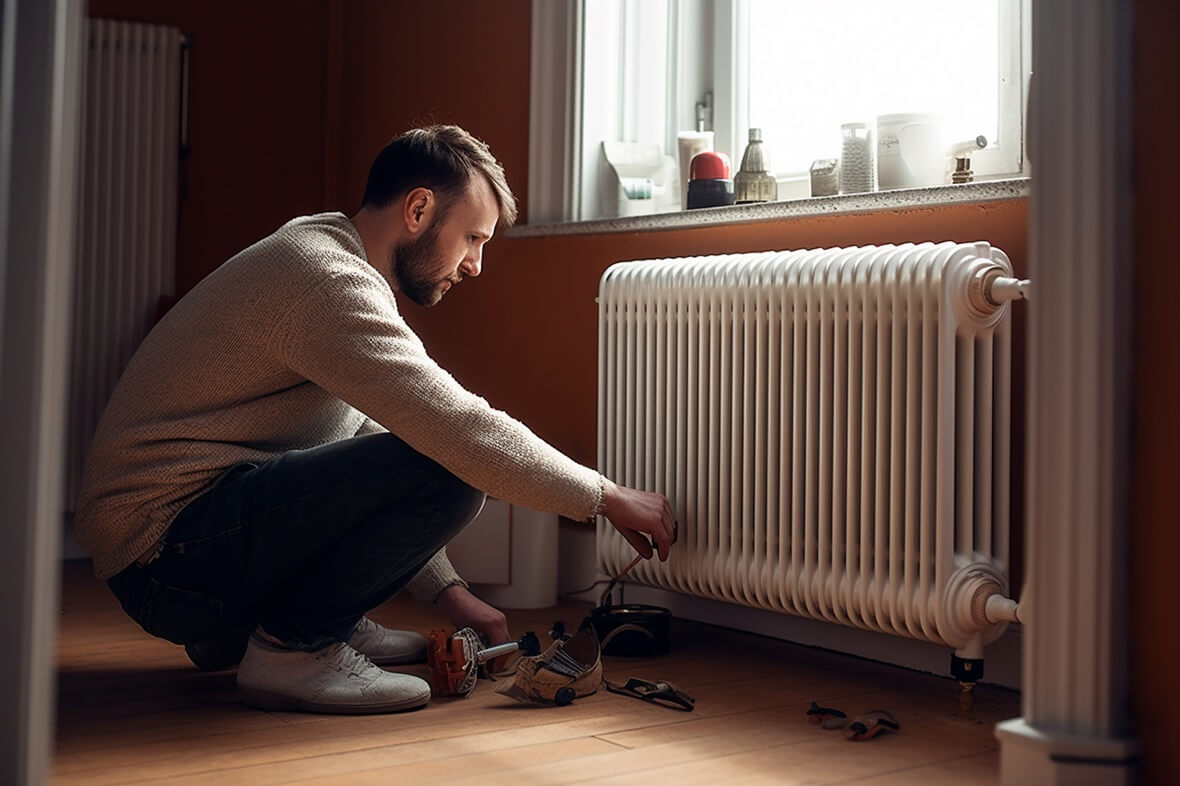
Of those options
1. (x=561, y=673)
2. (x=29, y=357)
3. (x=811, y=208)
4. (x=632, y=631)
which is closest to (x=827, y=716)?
(x=561, y=673)

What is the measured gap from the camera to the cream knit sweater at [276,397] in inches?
72.5

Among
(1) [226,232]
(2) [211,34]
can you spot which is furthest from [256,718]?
(2) [211,34]

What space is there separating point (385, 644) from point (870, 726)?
2.77 ft

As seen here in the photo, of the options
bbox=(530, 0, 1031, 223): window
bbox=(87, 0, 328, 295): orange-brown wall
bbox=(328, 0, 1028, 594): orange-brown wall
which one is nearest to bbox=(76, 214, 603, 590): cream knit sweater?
bbox=(328, 0, 1028, 594): orange-brown wall

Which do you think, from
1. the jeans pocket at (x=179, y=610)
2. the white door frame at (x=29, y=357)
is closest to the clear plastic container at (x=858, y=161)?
Answer: the jeans pocket at (x=179, y=610)

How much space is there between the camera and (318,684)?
1.93 metres

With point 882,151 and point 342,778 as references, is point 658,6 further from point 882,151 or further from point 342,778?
point 342,778

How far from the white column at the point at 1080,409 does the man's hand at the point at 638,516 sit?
0.77 m

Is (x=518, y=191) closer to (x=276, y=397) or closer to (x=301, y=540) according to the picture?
(x=276, y=397)

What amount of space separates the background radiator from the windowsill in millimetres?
158

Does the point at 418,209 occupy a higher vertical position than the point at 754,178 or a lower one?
lower

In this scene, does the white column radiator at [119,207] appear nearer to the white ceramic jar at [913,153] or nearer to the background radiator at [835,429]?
the background radiator at [835,429]

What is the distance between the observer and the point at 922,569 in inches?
78.5

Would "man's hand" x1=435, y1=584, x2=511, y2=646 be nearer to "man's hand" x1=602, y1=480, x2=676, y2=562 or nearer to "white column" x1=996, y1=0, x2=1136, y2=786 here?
"man's hand" x1=602, y1=480, x2=676, y2=562
